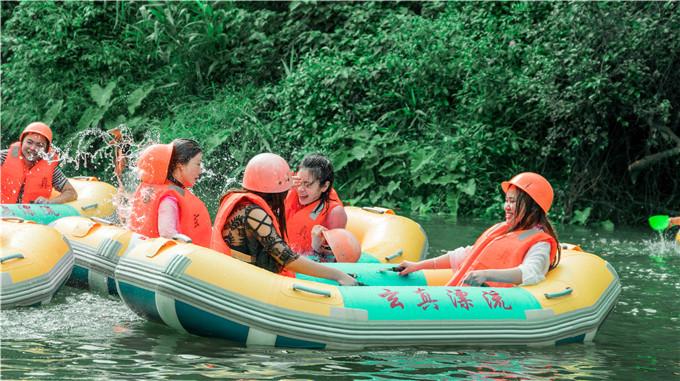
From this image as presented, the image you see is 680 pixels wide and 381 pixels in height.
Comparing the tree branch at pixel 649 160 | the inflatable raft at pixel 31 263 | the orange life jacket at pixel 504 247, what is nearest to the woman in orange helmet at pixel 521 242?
the orange life jacket at pixel 504 247

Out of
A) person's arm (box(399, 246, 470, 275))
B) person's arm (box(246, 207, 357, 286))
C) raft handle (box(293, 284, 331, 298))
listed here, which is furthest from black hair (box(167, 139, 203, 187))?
person's arm (box(399, 246, 470, 275))

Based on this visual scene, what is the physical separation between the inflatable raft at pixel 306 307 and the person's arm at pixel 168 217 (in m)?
0.49

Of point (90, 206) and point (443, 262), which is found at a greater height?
point (443, 262)

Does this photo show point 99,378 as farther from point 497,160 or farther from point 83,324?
point 497,160

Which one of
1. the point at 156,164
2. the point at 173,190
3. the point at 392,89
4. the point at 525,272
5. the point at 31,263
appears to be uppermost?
the point at 392,89

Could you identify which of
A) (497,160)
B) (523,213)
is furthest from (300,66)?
(523,213)

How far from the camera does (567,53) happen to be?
1177 cm

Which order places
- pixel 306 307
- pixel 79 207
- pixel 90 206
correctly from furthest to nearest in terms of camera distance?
pixel 90 206
pixel 79 207
pixel 306 307

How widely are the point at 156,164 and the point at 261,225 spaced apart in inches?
38.8

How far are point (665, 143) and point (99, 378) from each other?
9.32m

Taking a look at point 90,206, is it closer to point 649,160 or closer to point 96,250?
point 96,250

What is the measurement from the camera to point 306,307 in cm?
502

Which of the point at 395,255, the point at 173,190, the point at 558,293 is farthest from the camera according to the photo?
the point at 395,255

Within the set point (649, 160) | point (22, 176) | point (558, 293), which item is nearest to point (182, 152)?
point (558, 293)
